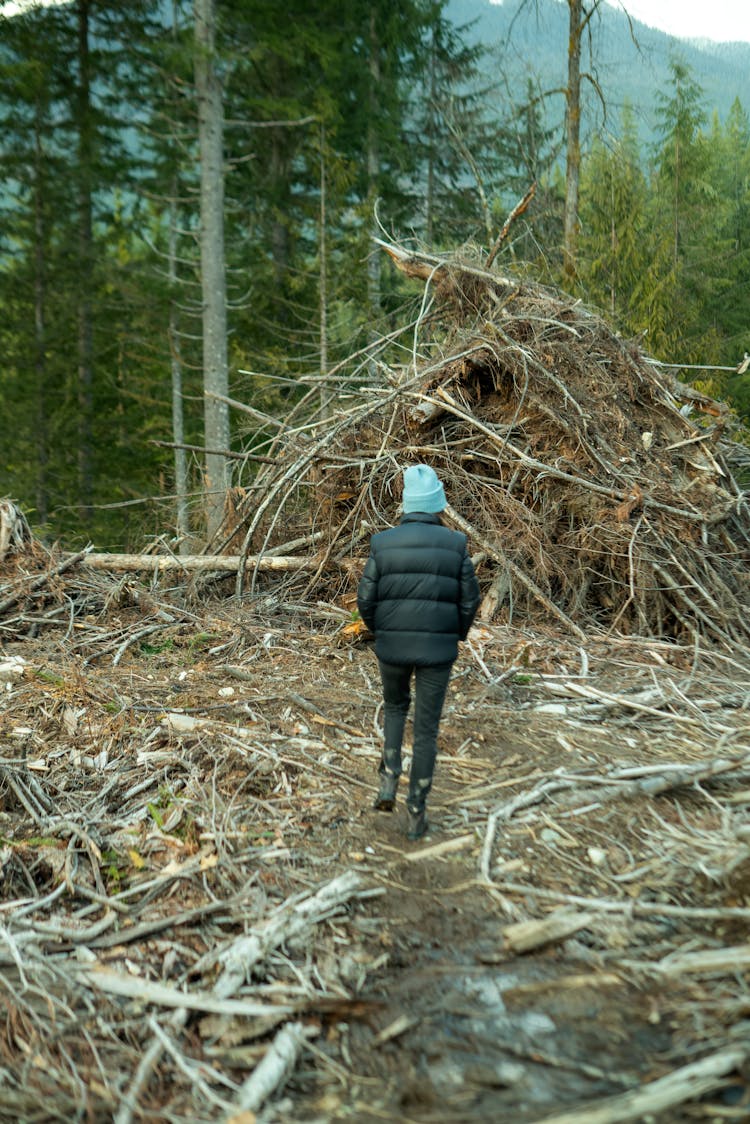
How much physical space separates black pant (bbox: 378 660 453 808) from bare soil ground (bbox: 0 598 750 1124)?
28cm

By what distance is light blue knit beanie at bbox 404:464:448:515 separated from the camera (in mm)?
4711

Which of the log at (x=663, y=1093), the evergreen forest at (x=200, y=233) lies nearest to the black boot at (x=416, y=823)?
the log at (x=663, y=1093)

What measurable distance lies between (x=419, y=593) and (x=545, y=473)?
14.9 feet

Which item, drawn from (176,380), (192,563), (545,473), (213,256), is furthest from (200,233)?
(545,473)

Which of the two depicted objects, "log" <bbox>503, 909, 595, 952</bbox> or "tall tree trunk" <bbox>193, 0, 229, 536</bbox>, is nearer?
"log" <bbox>503, 909, 595, 952</bbox>

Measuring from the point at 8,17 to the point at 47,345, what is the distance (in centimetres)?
611

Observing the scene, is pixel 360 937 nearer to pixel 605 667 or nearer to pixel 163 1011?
pixel 163 1011

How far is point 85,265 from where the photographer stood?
18.3 m

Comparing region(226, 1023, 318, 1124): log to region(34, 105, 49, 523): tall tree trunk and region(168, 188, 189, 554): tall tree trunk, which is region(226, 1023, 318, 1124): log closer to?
region(168, 188, 189, 554): tall tree trunk

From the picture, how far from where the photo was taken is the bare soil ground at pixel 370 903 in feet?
8.87

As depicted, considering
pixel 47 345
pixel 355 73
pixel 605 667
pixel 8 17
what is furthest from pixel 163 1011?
pixel 355 73

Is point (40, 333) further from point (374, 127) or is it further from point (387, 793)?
point (387, 793)

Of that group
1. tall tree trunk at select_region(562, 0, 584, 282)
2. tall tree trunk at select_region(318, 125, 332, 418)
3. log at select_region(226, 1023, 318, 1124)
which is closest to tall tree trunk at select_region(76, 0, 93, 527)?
tall tree trunk at select_region(318, 125, 332, 418)

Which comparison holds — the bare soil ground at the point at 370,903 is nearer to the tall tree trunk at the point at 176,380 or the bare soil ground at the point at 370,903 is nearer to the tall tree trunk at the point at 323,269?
the tall tree trunk at the point at 176,380
